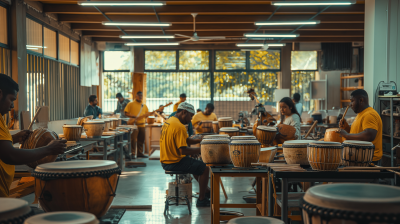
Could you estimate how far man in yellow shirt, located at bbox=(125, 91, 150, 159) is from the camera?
31.1ft

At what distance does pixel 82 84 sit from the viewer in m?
10.9

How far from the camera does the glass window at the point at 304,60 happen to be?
43.0 ft

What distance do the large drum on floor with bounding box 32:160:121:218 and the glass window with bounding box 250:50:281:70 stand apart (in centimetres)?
1147

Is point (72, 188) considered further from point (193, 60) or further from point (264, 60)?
point (264, 60)

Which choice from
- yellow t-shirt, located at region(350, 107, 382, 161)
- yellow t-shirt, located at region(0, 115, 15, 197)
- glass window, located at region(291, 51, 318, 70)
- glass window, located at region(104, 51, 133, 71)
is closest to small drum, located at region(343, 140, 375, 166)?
yellow t-shirt, located at region(350, 107, 382, 161)

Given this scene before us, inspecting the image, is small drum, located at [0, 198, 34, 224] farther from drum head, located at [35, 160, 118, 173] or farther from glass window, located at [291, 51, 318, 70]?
glass window, located at [291, 51, 318, 70]

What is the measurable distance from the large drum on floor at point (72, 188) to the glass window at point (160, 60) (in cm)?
1106

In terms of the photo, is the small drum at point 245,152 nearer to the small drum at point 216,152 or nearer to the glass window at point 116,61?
the small drum at point 216,152

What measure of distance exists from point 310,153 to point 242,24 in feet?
25.3

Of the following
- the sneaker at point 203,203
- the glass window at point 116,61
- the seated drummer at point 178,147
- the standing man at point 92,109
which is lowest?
the sneaker at point 203,203

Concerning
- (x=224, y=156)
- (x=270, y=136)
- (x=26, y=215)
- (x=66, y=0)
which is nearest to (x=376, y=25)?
(x=270, y=136)

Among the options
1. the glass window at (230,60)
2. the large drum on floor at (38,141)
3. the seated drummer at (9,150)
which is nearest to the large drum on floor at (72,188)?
the seated drummer at (9,150)

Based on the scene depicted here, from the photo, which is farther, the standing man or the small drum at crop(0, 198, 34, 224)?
the standing man

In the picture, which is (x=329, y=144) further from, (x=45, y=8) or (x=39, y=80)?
(x=45, y=8)
